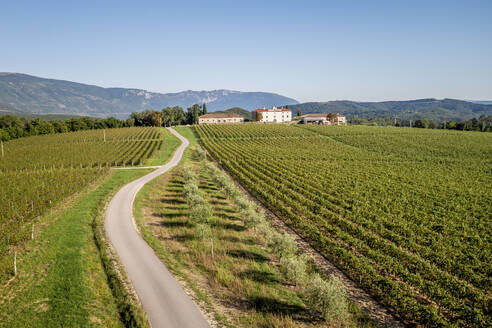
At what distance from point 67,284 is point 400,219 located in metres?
29.7

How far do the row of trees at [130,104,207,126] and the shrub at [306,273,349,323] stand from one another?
164 meters

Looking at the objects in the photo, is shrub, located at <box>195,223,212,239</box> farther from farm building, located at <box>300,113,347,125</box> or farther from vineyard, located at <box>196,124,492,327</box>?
farm building, located at <box>300,113,347,125</box>

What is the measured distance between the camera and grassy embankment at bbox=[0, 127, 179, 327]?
15141mm

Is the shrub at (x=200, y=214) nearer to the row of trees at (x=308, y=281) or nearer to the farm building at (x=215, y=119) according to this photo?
the row of trees at (x=308, y=281)

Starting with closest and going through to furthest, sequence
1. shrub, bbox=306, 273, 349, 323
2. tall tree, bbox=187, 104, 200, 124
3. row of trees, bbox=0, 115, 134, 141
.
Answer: shrub, bbox=306, 273, 349, 323, row of trees, bbox=0, 115, 134, 141, tall tree, bbox=187, 104, 200, 124

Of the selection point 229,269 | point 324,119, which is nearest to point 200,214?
point 229,269

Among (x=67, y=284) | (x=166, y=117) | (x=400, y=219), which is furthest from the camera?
(x=166, y=117)

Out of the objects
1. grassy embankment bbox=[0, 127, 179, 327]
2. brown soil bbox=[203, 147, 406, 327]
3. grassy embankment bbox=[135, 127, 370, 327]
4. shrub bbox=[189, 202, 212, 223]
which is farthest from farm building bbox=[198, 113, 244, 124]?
brown soil bbox=[203, 147, 406, 327]

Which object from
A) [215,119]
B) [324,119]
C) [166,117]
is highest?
[166,117]

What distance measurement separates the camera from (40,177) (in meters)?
46.1

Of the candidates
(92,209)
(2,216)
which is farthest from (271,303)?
(2,216)

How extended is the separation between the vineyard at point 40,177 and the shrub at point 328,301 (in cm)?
1932

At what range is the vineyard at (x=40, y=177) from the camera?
82.7ft

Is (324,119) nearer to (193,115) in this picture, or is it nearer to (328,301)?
(193,115)
